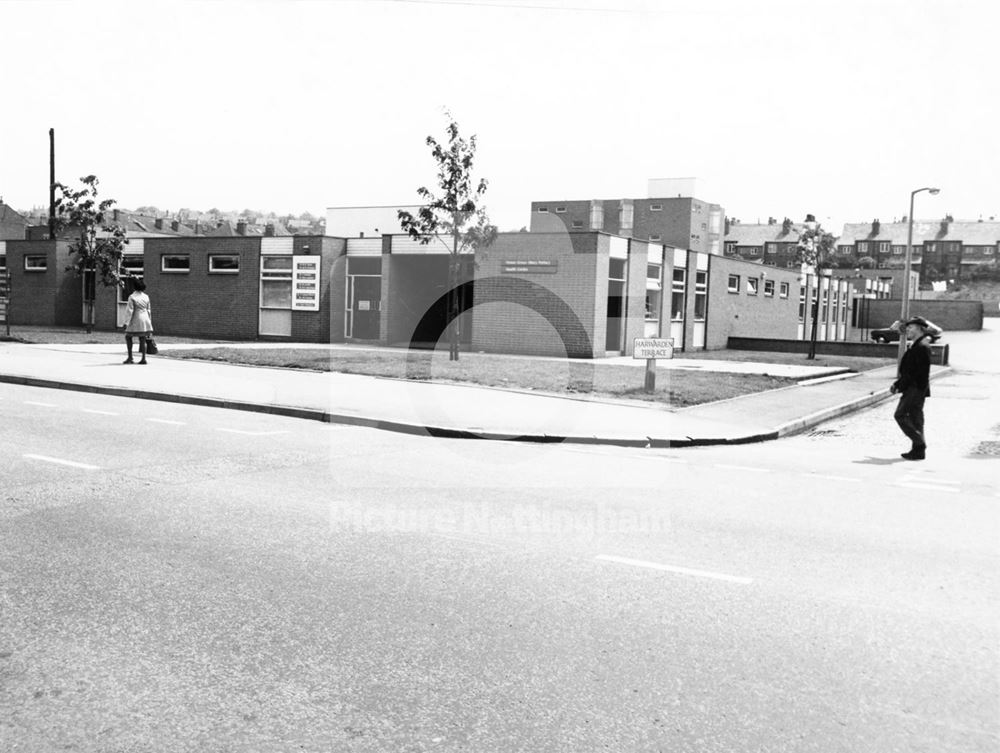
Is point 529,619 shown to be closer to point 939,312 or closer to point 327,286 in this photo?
point 327,286

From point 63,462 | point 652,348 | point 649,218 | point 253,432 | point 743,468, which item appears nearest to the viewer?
point 63,462

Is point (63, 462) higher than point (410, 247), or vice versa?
point (410, 247)

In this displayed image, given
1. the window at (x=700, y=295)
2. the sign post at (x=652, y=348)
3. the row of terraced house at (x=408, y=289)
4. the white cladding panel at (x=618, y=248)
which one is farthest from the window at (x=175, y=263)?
the sign post at (x=652, y=348)

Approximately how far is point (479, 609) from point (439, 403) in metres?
10.1

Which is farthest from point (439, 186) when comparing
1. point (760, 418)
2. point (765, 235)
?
point (765, 235)

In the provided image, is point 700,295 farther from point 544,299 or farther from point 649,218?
point 649,218

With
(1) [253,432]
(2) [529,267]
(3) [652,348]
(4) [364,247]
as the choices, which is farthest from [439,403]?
(4) [364,247]

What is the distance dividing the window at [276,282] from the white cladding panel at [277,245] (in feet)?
0.75

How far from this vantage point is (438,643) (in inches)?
177

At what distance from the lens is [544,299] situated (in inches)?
1216

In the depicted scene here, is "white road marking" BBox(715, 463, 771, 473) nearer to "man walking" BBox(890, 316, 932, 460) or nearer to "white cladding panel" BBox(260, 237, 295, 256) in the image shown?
"man walking" BBox(890, 316, 932, 460)

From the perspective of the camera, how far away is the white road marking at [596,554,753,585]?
18.8 feet

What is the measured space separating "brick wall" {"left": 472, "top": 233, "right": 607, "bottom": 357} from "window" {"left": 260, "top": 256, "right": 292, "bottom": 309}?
7697 mm

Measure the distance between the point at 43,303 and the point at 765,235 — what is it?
114160mm
